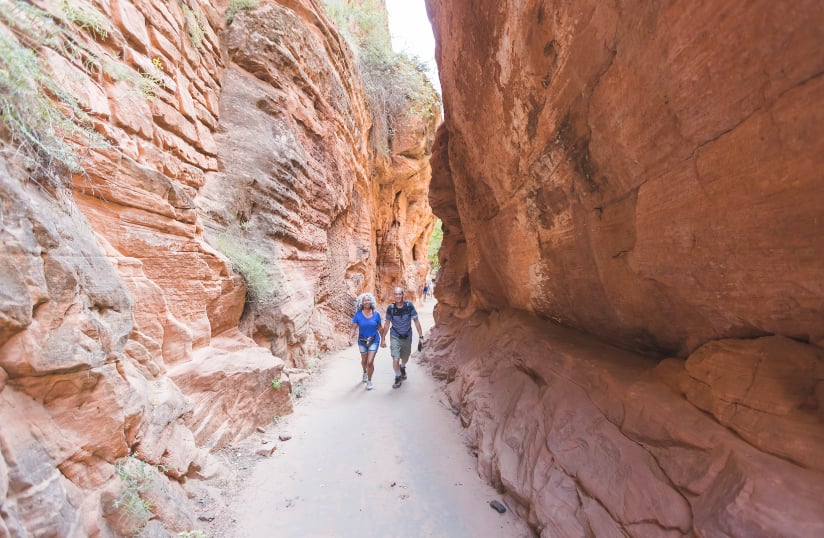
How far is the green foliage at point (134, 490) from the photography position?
2.09 metres

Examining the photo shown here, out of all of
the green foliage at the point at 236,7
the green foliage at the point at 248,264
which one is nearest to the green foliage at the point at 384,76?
the green foliage at the point at 236,7

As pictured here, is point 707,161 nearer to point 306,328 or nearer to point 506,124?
point 506,124

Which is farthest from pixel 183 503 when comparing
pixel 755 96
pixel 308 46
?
pixel 308 46

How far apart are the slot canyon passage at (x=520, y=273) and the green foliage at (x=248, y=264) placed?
0.05 m

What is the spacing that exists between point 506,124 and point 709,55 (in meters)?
2.20

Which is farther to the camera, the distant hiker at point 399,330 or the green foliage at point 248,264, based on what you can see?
the distant hiker at point 399,330

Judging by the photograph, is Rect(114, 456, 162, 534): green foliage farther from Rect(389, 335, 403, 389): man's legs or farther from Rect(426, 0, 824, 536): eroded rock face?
Rect(389, 335, 403, 389): man's legs

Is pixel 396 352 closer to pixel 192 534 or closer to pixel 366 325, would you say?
pixel 366 325

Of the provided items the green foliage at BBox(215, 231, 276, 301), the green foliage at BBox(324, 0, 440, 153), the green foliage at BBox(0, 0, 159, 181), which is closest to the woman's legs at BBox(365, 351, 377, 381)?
the green foliage at BBox(215, 231, 276, 301)

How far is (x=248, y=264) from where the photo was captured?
17.6 feet

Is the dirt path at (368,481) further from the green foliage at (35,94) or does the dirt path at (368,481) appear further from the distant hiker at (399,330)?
the green foliage at (35,94)

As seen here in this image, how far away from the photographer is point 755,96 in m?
1.53

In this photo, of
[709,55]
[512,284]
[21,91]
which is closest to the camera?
[709,55]

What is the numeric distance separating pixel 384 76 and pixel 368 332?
12.4 metres
